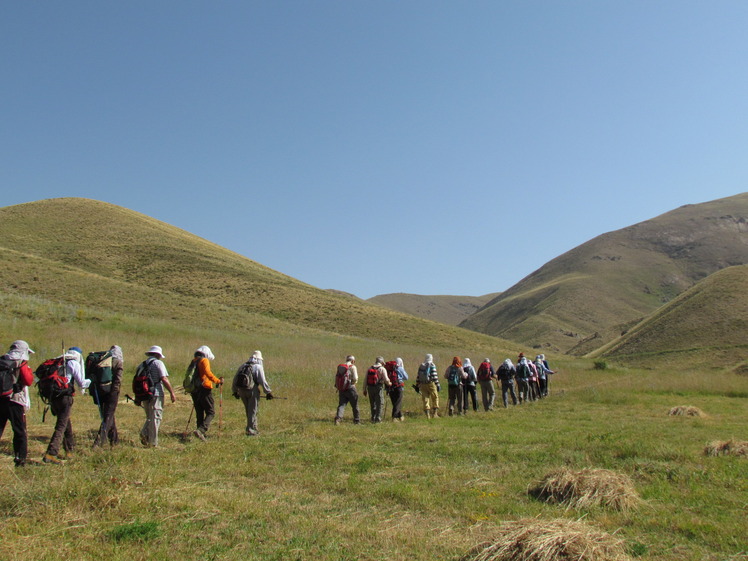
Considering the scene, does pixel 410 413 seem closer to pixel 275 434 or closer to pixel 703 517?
pixel 275 434

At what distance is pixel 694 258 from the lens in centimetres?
16100

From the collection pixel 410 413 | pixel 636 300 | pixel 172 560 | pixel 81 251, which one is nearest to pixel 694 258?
pixel 636 300

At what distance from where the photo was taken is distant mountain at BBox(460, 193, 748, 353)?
125750 millimetres

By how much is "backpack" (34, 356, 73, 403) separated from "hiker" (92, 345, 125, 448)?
2.76 ft

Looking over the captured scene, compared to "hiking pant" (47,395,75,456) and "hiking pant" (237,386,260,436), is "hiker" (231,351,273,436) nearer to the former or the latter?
"hiking pant" (237,386,260,436)

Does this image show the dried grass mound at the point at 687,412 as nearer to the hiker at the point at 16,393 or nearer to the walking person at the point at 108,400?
the walking person at the point at 108,400

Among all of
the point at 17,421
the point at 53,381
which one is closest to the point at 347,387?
the point at 53,381

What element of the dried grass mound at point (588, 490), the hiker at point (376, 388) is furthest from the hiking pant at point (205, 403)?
the dried grass mound at point (588, 490)

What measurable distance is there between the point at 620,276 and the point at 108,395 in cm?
16314

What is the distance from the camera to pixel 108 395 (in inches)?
342

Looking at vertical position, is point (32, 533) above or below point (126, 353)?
below

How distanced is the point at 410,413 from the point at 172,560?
1170 centimetres

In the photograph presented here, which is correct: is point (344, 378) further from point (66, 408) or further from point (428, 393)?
point (66, 408)

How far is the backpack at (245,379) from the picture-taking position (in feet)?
34.9
